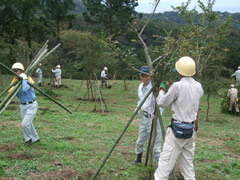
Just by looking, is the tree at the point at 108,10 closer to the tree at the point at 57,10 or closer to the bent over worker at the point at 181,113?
the tree at the point at 57,10

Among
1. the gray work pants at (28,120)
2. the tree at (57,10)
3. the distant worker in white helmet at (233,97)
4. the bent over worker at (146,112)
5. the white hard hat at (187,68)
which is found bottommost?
the distant worker in white helmet at (233,97)

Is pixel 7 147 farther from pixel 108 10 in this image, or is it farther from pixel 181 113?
pixel 108 10

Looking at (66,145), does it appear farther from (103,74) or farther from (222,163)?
(103,74)

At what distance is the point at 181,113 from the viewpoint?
4199 millimetres

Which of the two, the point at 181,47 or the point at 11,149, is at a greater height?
the point at 181,47

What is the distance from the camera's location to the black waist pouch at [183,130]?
4.14 m

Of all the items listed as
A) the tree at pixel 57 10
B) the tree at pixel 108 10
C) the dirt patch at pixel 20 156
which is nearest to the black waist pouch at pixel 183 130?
the dirt patch at pixel 20 156

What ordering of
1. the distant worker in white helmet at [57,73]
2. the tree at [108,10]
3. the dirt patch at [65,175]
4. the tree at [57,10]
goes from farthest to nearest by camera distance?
1. the tree at [108,10]
2. the tree at [57,10]
3. the distant worker in white helmet at [57,73]
4. the dirt patch at [65,175]

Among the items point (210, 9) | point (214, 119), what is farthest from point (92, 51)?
point (214, 119)

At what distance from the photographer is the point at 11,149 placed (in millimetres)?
6598

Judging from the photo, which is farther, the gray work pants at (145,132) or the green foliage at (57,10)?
the green foliage at (57,10)

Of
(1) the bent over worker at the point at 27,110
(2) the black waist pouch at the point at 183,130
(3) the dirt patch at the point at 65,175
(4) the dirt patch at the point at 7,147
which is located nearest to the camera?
(2) the black waist pouch at the point at 183,130

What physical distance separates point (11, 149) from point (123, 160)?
2617 mm

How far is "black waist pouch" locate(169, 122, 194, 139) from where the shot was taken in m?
4.14
